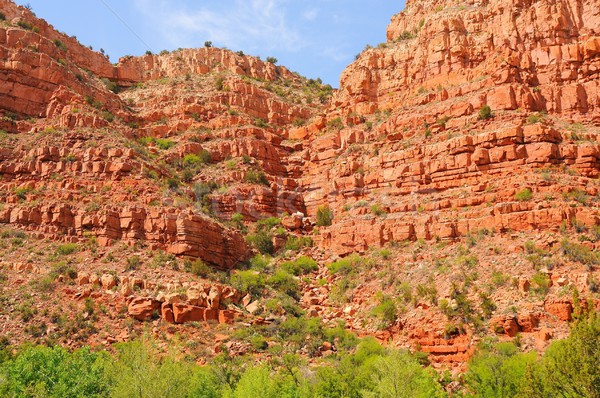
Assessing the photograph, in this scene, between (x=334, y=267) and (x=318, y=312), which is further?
(x=334, y=267)

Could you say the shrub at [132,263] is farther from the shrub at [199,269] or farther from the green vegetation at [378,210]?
the green vegetation at [378,210]

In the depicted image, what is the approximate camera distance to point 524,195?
4016cm

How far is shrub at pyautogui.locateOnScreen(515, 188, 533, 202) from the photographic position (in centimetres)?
4006

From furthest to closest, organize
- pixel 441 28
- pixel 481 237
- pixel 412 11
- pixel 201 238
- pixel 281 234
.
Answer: pixel 412 11, pixel 441 28, pixel 281 234, pixel 201 238, pixel 481 237

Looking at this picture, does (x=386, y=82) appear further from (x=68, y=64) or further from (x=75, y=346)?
(x=75, y=346)

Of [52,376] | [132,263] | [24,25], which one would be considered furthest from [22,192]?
[24,25]

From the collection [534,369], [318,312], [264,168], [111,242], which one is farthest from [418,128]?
[534,369]

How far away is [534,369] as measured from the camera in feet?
85.0

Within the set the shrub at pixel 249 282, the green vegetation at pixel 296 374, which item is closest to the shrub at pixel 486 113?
the shrub at pixel 249 282

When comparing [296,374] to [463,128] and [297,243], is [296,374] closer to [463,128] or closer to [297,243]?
[297,243]

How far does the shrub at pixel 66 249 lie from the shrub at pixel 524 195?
26488 mm

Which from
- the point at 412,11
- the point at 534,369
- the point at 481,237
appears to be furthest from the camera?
the point at 412,11

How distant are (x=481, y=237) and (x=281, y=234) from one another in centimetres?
1611

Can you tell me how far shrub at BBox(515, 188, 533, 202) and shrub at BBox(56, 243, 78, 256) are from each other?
26.5 meters
